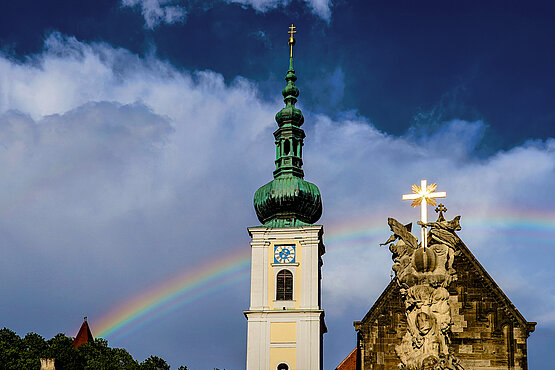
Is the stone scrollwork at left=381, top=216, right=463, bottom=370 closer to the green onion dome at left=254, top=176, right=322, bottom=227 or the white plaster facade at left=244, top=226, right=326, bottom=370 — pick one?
the white plaster facade at left=244, top=226, right=326, bottom=370

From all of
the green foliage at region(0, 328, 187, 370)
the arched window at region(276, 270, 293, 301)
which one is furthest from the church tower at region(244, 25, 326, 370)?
the green foliage at region(0, 328, 187, 370)

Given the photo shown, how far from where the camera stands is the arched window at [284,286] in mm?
55469

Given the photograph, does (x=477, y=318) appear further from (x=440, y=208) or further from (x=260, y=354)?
(x=260, y=354)

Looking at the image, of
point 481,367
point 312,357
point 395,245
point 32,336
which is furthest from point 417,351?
point 32,336

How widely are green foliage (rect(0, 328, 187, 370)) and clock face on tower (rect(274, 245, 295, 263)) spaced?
29.7 feet

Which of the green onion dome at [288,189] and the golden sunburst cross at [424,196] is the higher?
the green onion dome at [288,189]

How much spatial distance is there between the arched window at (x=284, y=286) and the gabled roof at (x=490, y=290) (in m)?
23.0

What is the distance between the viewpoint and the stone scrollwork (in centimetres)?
1659

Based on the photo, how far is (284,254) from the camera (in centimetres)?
5647

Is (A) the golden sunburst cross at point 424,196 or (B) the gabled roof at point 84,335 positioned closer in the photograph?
(A) the golden sunburst cross at point 424,196

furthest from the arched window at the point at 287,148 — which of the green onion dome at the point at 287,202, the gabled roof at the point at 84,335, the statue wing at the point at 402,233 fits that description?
the statue wing at the point at 402,233

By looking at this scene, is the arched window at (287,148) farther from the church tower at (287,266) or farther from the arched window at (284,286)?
the arched window at (284,286)

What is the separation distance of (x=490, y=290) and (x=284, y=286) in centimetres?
2586

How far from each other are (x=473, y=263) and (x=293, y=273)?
2511cm
